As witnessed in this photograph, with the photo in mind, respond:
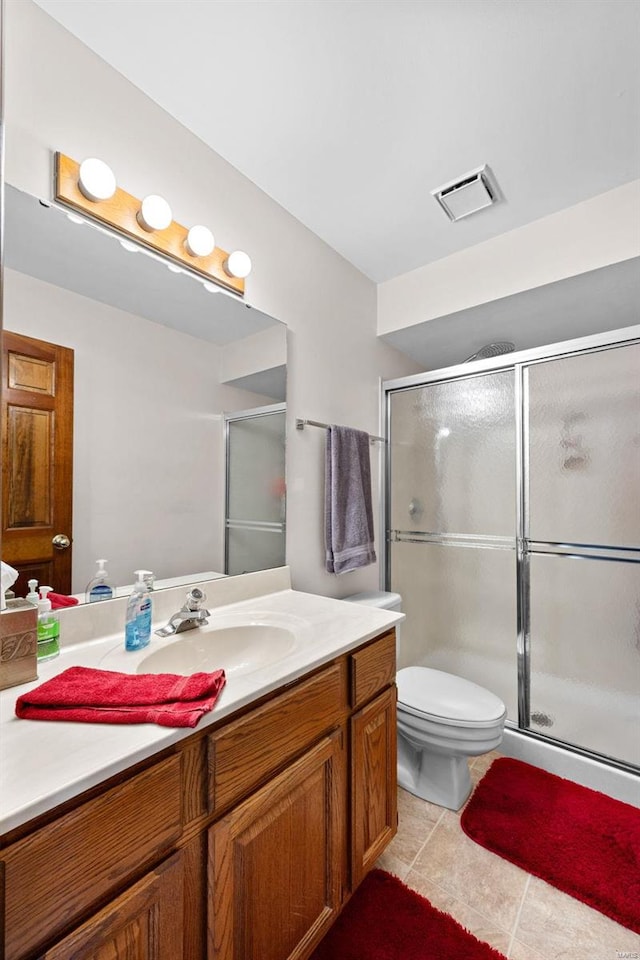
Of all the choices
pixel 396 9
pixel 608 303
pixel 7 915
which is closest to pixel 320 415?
pixel 396 9

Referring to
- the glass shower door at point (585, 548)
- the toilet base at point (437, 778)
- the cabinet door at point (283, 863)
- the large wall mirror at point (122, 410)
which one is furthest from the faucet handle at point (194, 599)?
the glass shower door at point (585, 548)

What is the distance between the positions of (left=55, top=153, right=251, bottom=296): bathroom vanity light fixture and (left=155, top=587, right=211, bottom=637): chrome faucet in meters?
1.03

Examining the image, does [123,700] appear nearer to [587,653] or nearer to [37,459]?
[37,459]

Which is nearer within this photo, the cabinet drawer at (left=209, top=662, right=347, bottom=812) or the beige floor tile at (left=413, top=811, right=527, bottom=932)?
the cabinet drawer at (left=209, top=662, right=347, bottom=812)

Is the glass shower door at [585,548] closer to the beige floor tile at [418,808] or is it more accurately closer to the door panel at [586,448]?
the door panel at [586,448]

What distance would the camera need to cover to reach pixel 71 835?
1.99 feet

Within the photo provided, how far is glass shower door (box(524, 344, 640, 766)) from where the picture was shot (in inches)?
69.1

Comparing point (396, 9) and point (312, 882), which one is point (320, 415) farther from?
point (312, 882)

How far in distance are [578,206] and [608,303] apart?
0.46m

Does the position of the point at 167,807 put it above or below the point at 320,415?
below

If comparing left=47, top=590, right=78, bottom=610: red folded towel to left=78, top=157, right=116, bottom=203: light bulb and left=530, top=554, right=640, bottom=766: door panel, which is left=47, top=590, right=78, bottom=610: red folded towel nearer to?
left=78, top=157, right=116, bottom=203: light bulb

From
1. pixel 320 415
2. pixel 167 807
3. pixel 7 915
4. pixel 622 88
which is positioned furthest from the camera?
pixel 320 415

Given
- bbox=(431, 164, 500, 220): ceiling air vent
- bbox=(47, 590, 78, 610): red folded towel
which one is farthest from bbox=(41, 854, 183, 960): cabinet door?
bbox=(431, 164, 500, 220): ceiling air vent

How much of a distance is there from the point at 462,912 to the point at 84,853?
120cm
